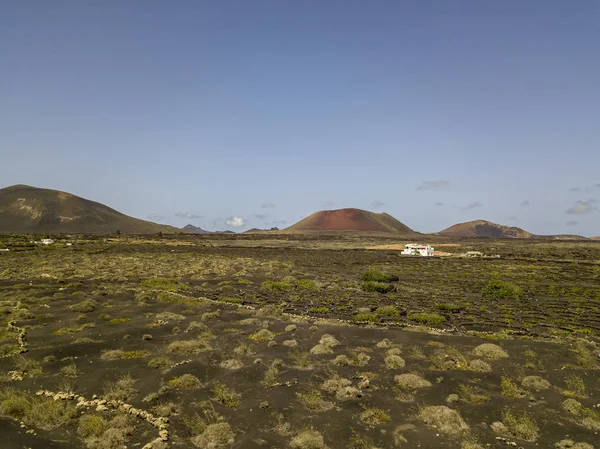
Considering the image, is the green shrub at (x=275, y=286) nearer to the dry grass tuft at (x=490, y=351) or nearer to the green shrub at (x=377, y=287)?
the green shrub at (x=377, y=287)

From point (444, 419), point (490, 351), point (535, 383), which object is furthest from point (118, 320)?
point (535, 383)

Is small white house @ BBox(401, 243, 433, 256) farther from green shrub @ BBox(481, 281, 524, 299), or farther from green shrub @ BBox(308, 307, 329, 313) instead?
green shrub @ BBox(308, 307, 329, 313)

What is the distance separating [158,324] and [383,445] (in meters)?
23.5

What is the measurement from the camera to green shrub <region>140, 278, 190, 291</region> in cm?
4931

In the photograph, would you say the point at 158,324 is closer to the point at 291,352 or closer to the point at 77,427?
the point at 291,352

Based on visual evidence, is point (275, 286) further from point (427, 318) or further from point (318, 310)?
point (427, 318)

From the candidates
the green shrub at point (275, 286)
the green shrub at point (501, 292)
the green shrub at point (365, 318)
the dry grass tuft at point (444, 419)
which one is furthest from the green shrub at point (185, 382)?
the green shrub at point (501, 292)

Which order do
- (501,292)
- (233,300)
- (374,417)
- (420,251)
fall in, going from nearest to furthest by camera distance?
(374,417) → (233,300) → (501,292) → (420,251)

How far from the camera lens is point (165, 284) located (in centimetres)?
5109

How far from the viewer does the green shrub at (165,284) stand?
49.3 meters

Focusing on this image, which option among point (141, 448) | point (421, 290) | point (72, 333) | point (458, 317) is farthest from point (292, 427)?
point (421, 290)

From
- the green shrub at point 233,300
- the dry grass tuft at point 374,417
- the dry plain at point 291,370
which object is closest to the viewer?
the dry plain at point 291,370

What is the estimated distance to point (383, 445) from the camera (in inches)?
610

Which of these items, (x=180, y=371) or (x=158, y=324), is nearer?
(x=180, y=371)
